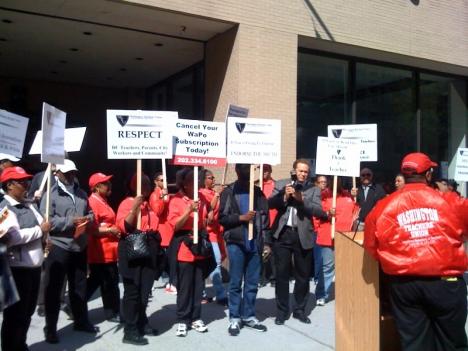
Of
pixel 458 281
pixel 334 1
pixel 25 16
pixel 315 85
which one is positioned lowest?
pixel 458 281

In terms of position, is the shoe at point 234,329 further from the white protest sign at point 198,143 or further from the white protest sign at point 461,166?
the white protest sign at point 461,166

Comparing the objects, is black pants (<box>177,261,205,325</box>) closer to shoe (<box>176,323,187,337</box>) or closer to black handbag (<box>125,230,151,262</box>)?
shoe (<box>176,323,187,337</box>)

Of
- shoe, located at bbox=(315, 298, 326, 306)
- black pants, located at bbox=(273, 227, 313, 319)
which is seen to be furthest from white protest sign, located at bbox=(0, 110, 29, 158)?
shoe, located at bbox=(315, 298, 326, 306)

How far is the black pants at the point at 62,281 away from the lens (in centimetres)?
541

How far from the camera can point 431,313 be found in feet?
11.8

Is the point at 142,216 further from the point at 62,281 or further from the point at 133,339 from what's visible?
the point at 133,339

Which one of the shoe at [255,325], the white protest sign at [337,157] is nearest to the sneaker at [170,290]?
the shoe at [255,325]

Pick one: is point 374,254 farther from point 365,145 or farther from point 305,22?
point 305,22

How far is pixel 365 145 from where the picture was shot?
8.22 m

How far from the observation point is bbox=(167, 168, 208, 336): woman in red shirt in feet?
18.7

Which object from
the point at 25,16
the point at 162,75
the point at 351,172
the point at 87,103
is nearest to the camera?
the point at 351,172

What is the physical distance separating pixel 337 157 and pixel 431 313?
12.9 feet

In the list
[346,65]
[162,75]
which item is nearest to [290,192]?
[346,65]

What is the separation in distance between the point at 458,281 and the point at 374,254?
0.58 m
